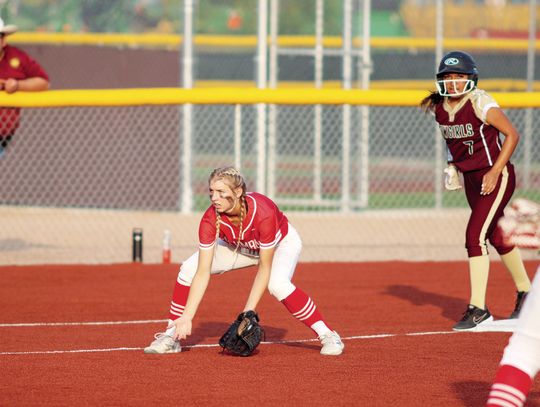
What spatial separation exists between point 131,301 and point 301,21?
20.0m

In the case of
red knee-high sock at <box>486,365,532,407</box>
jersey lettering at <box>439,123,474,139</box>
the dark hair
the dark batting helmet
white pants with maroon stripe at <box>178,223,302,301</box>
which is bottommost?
white pants with maroon stripe at <box>178,223,302,301</box>

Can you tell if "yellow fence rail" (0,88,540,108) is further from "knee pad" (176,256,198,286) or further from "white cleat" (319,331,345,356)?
"white cleat" (319,331,345,356)

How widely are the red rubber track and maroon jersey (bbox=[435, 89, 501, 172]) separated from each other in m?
1.33

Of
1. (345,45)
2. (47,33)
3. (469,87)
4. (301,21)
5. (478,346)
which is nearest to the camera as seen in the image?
(478,346)

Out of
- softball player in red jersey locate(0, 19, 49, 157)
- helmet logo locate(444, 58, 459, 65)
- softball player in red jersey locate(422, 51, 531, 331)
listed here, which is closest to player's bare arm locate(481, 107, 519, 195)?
softball player in red jersey locate(422, 51, 531, 331)

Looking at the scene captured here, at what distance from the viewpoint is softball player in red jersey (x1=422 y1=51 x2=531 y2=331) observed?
9758 mm

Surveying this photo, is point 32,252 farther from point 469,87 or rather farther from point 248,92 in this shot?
point 469,87

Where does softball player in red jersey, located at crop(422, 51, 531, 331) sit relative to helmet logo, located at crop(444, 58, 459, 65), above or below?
below

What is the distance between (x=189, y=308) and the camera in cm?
815

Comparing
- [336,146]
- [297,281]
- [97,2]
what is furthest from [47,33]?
[297,281]

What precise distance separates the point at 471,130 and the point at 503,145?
0.92 ft

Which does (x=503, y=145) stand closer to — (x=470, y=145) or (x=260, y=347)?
(x=470, y=145)

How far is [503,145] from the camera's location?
32.0 ft

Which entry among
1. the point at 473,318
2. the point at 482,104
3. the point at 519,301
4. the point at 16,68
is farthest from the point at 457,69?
the point at 16,68
